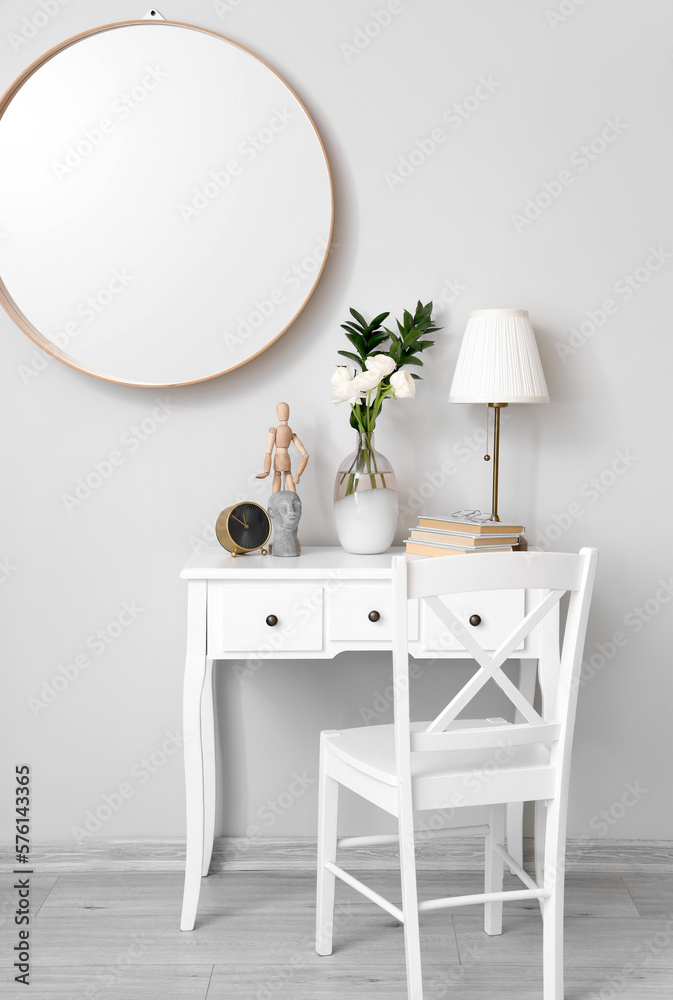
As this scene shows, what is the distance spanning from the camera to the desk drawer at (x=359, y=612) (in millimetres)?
1909

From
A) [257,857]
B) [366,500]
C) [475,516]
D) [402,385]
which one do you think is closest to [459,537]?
[475,516]

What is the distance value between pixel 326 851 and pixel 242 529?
0.73 meters

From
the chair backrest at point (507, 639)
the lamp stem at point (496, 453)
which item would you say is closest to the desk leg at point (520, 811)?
the lamp stem at point (496, 453)

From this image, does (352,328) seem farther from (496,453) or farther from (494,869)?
(494,869)

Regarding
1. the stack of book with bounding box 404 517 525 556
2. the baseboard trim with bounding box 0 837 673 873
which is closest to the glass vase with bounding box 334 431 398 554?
the stack of book with bounding box 404 517 525 556

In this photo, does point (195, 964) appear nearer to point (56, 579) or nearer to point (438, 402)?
point (56, 579)

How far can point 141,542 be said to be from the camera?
2.25 metres

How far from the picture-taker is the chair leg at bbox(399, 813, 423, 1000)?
155 centimetres

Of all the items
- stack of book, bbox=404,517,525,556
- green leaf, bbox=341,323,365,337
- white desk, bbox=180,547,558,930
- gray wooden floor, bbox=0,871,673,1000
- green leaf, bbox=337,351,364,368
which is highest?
green leaf, bbox=341,323,365,337

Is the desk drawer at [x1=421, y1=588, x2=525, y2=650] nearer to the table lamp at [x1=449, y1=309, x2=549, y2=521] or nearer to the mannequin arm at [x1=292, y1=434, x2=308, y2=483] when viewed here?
the table lamp at [x1=449, y1=309, x2=549, y2=521]

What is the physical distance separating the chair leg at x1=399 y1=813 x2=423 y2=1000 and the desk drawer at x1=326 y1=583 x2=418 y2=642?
0.45 m

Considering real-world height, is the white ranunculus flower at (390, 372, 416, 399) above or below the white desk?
above

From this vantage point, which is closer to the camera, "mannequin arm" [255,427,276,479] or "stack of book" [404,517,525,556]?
"stack of book" [404,517,525,556]

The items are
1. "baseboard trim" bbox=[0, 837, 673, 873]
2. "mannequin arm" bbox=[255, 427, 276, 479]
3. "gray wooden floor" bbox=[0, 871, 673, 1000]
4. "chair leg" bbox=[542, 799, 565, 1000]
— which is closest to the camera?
"chair leg" bbox=[542, 799, 565, 1000]
